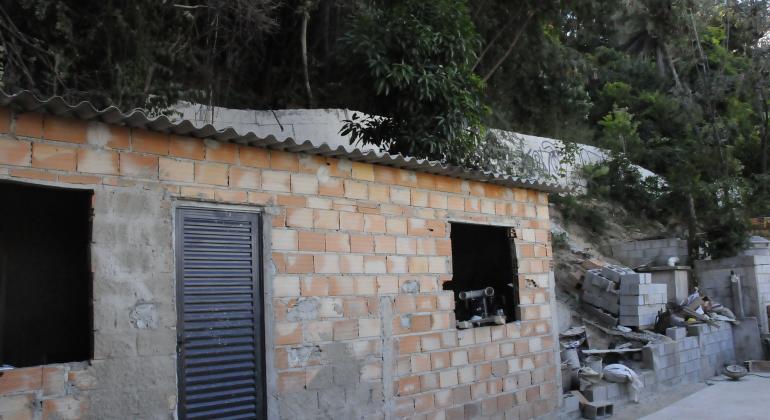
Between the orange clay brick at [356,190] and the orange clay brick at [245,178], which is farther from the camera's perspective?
the orange clay brick at [356,190]

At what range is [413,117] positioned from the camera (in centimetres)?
821

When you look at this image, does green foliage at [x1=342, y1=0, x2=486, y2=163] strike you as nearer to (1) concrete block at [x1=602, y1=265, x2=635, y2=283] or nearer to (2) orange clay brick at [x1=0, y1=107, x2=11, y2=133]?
(1) concrete block at [x1=602, y1=265, x2=635, y2=283]

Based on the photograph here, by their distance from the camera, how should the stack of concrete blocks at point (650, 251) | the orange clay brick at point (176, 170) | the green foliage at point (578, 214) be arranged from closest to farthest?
the orange clay brick at point (176, 170)
the stack of concrete blocks at point (650, 251)
the green foliage at point (578, 214)

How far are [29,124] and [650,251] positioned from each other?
12239 mm

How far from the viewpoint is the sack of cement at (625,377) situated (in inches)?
337

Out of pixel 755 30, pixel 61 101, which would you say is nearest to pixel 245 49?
pixel 61 101

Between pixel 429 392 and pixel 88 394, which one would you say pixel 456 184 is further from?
pixel 88 394

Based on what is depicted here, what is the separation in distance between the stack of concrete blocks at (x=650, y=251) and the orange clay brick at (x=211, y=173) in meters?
10.7

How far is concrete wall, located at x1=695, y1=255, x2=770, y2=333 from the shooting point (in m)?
12.0

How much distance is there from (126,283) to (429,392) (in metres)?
2.97

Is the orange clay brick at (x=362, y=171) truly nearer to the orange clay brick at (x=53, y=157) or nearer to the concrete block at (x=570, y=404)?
the orange clay brick at (x=53, y=157)

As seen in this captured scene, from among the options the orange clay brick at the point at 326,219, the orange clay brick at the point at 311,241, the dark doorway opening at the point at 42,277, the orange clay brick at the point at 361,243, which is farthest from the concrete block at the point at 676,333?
the dark doorway opening at the point at 42,277

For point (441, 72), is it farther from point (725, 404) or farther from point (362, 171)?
point (725, 404)

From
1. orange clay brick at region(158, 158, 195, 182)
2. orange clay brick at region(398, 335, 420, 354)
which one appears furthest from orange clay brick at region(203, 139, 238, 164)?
orange clay brick at region(398, 335, 420, 354)
